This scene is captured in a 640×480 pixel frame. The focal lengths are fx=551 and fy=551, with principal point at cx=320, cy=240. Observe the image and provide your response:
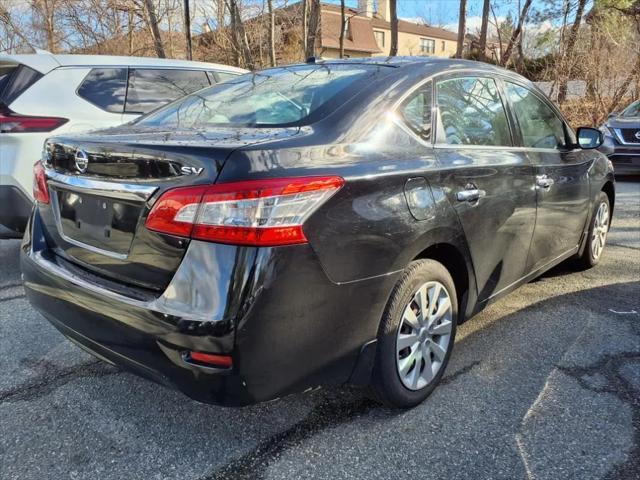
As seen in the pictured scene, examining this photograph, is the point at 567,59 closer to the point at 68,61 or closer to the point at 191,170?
the point at 68,61

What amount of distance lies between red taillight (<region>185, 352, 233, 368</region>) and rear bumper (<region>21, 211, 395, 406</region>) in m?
0.02

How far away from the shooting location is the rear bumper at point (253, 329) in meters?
1.88

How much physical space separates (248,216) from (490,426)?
1.51 meters

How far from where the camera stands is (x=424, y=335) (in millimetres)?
2629

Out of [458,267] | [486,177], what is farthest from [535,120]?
[458,267]

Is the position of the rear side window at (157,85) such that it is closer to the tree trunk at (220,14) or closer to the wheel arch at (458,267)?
the wheel arch at (458,267)

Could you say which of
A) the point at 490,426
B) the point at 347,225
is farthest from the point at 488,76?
the point at 490,426

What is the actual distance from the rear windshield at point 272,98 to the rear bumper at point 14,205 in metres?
1.69

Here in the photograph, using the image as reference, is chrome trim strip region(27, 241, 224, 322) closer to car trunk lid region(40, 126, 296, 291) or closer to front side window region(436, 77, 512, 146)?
car trunk lid region(40, 126, 296, 291)

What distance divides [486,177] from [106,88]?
367 cm

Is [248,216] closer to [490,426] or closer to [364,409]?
[364,409]

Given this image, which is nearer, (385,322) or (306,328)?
(306,328)

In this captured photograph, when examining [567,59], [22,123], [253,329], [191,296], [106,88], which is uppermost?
[567,59]

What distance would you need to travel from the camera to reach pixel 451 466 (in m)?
2.22
